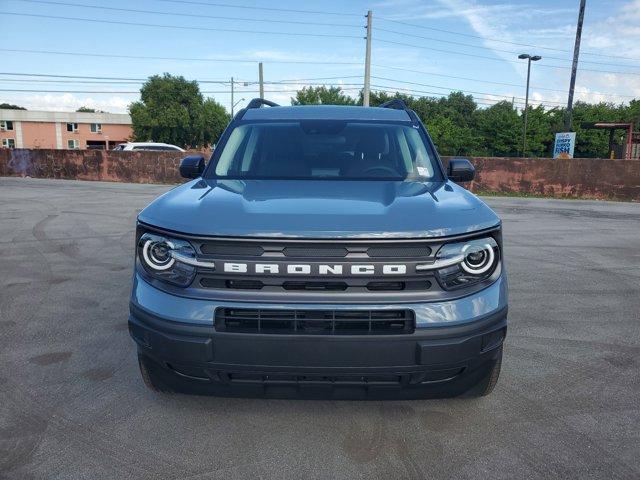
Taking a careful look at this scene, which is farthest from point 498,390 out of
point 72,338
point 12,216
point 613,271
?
point 12,216

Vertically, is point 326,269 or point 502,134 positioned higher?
point 502,134

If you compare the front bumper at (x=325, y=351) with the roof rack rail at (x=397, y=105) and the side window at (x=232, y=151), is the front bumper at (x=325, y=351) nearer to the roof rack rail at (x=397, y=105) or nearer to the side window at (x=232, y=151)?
the side window at (x=232, y=151)

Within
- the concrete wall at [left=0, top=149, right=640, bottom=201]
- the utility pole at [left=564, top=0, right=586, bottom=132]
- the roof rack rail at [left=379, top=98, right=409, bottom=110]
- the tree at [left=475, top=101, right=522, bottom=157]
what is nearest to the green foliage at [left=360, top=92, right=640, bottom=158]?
the tree at [left=475, top=101, right=522, bottom=157]

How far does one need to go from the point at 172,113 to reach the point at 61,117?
22.0 metres

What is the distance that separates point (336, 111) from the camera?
4.40 metres

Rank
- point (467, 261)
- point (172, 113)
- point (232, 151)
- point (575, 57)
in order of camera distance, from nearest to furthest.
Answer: point (467, 261) < point (232, 151) < point (575, 57) < point (172, 113)

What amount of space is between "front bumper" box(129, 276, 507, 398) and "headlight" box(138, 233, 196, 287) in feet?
0.29

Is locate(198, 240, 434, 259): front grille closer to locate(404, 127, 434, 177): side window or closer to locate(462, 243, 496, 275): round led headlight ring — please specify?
locate(462, 243, 496, 275): round led headlight ring

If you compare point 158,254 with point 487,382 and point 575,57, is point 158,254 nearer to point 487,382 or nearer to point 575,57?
point 487,382

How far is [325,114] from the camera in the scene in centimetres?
429

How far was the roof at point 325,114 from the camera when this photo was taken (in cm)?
421

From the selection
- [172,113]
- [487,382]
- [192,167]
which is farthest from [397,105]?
[172,113]

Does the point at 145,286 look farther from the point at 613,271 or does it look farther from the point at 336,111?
the point at 613,271

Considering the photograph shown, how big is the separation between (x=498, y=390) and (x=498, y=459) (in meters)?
0.79
